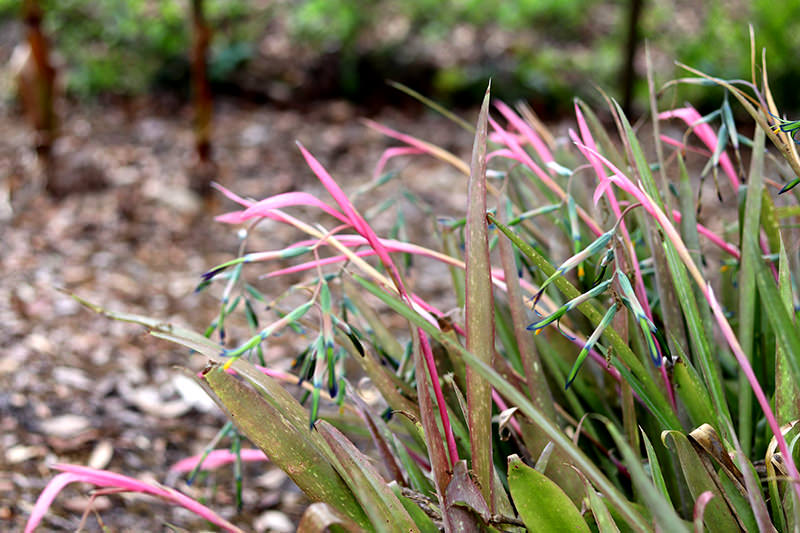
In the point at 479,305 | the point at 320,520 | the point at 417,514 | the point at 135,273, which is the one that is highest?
the point at 479,305

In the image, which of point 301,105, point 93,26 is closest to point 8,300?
point 301,105

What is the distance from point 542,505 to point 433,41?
12.8ft

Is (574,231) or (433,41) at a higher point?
(574,231)

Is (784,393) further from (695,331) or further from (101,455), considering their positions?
(101,455)

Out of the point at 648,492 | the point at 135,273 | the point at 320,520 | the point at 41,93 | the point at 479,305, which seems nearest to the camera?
the point at 648,492

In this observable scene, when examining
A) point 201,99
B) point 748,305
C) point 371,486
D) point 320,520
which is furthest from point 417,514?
point 201,99

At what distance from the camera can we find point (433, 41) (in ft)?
14.0

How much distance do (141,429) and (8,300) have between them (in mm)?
789

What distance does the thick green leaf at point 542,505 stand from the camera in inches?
25.4

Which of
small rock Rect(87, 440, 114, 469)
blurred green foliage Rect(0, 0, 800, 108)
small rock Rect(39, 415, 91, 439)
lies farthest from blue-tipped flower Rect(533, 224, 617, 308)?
blurred green foliage Rect(0, 0, 800, 108)

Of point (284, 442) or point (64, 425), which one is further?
point (64, 425)

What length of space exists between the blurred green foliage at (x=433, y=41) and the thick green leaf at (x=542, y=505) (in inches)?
136

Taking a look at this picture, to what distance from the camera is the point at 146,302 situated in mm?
2164

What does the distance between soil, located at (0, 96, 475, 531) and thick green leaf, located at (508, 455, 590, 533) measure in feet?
1.05
